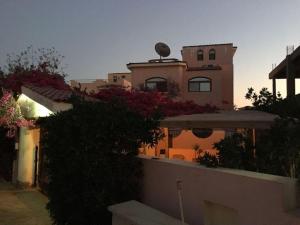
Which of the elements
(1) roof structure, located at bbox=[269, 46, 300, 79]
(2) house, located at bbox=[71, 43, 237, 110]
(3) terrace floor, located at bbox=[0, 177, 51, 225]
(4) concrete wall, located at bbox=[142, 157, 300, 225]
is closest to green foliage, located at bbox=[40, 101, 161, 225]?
(4) concrete wall, located at bbox=[142, 157, 300, 225]

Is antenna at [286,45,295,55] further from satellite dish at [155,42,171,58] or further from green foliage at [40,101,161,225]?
satellite dish at [155,42,171,58]

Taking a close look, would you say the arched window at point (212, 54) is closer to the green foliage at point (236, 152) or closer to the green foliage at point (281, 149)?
the green foliage at point (236, 152)

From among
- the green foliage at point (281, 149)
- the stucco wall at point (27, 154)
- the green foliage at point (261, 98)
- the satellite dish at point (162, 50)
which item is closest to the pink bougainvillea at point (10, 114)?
the stucco wall at point (27, 154)

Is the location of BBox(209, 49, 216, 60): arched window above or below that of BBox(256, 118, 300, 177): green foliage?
above

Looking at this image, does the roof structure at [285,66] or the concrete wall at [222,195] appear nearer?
the concrete wall at [222,195]

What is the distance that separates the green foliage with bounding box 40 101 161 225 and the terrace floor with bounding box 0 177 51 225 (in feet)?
7.87

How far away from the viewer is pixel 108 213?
294 inches

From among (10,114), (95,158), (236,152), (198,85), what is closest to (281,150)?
(236,152)

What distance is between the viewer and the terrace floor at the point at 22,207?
10.1 meters

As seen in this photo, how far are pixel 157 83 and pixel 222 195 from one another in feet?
97.0

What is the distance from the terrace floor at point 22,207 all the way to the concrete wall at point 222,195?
4.19 meters

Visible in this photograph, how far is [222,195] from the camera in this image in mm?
5586

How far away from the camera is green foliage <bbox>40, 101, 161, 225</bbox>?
739cm

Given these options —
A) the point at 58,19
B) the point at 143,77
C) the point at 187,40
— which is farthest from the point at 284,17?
the point at 187,40
